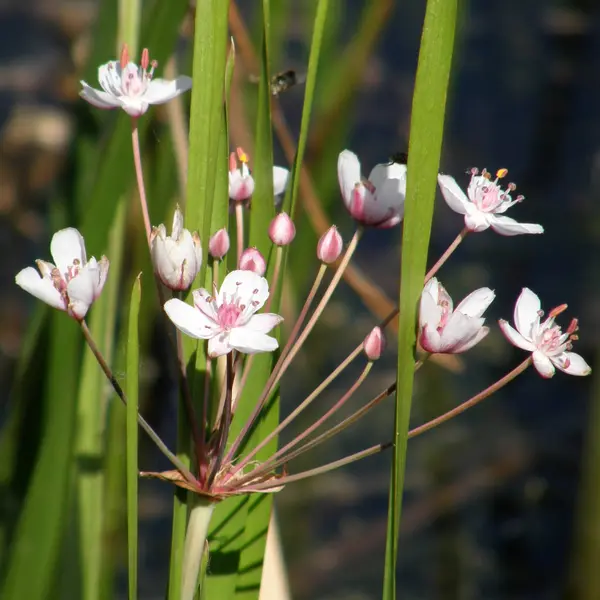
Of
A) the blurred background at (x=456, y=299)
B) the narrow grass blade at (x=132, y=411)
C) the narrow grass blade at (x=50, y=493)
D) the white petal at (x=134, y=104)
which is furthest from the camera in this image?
the blurred background at (x=456, y=299)

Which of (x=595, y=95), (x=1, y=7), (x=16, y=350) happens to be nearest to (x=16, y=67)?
(x=1, y=7)

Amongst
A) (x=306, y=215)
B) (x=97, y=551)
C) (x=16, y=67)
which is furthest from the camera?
(x=16, y=67)

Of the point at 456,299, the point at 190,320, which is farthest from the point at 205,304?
the point at 456,299

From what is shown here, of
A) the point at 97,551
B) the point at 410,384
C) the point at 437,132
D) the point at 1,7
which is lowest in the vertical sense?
the point at 97,551

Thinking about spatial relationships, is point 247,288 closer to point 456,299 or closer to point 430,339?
point 430,339

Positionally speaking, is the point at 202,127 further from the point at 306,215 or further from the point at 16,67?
the point at 16,67

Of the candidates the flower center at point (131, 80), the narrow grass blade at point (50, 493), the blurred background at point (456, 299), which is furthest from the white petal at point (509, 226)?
the blurred background at point (456, 299)

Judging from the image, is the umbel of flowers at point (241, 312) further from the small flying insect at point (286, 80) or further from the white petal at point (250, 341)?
the small flying insect at point (286, 80)

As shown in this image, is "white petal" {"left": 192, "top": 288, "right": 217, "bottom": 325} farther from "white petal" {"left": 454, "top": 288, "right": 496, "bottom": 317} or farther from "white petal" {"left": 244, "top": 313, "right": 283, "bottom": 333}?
"white petal" {"left": 454, "top": 288, "right": 496, "bottom": 317}
